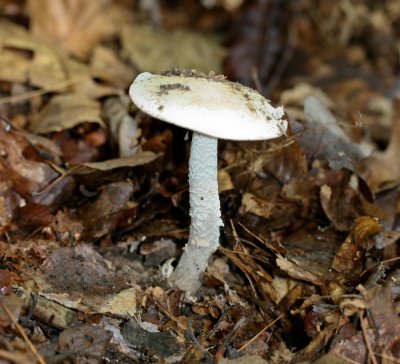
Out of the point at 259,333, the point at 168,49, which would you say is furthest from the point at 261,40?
the point at 259,333

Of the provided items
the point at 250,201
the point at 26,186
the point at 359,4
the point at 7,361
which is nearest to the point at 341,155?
the point at 250,201

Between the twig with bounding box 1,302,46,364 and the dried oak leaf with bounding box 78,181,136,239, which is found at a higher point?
the twig with bounding box 1,302,46,364

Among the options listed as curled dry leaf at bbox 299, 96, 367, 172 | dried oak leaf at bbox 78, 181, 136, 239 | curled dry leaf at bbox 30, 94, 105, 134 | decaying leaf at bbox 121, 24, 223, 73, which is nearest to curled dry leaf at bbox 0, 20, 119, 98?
curled dry leaf at bbox 30, 94, 105, 134

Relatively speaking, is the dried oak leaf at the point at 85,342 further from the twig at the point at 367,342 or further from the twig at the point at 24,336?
the twig at the point at 367,342

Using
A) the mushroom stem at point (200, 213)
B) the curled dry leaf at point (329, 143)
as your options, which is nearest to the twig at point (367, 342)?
the mushroom stem at point (200, 213)

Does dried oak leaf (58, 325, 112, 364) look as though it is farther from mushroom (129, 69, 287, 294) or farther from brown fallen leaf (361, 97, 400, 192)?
brown fallen leaf (361, 97, 400, 192)

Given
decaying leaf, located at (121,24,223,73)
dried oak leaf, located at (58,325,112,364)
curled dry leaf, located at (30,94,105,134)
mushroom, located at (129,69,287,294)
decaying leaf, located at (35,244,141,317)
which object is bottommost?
decaying leaf, located at (121,24,223,73)

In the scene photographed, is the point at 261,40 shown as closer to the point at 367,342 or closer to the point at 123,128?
the point at 123,128
